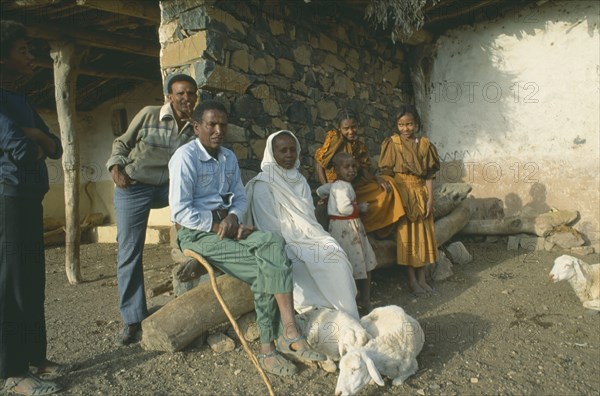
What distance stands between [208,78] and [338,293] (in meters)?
2.13

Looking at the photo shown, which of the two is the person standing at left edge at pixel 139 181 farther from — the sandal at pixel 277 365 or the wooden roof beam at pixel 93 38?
the wooden roof beam at pixel 93 38

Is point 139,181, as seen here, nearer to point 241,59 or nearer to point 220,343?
point 220,343

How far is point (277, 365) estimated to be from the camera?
2.54m

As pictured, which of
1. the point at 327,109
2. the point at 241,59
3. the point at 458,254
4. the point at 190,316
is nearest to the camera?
the point at 190,316

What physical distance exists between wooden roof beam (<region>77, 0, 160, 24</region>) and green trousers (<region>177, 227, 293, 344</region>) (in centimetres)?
279

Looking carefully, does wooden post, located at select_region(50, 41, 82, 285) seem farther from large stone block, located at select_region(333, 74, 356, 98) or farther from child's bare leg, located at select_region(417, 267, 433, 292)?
child's bare leg, located at select_region(417, 267, 433, 292)

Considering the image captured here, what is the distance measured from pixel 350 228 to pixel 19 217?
236 centimetres

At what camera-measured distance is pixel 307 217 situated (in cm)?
325

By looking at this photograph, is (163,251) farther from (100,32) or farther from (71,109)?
(100,32)

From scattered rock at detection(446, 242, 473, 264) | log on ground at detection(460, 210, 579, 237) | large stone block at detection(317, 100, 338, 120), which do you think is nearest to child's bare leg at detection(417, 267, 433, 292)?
scattered rock at detection(446, 242, 473, 264)

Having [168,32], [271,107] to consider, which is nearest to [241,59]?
[271,107]

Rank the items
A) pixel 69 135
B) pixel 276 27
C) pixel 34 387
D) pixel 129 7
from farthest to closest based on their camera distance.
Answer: pixel 69 135 → pixel 276 27 → pixel 129 7 → pixel 34 387

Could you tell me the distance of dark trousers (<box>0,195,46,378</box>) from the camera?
2.35 meters

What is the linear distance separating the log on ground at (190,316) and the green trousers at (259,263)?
0.27 meters
